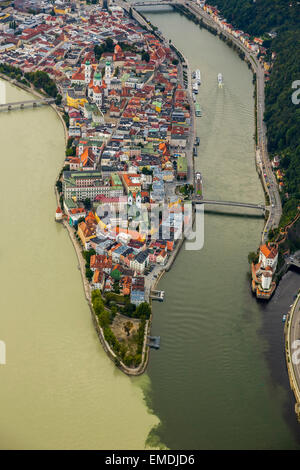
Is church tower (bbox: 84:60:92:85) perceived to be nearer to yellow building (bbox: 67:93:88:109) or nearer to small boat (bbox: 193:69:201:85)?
yellow building (bbox: 67:93:88:109)

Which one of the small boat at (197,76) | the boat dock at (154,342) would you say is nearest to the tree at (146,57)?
the small boat at (197,76)

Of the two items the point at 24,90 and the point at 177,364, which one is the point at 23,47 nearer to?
the point at 24,90

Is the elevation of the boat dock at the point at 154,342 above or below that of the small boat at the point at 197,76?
below

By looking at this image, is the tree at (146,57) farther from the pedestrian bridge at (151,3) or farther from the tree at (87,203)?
the tree at (87,203)

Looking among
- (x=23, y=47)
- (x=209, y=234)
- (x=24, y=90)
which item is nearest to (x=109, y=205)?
(x=209, y=234)

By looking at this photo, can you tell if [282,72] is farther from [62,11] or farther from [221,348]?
[221,348]

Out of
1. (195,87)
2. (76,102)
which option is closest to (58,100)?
(76,102)
